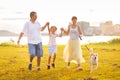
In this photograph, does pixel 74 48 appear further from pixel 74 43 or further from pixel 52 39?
pixel 52 39

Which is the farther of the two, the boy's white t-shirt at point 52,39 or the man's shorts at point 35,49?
the boy's white t-shirt at point 52,39

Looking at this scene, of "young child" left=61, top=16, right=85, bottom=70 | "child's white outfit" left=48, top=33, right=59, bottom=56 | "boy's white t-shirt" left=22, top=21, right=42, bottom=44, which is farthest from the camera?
"child's white outfit" left=48, top=33, right=59, bottom=56

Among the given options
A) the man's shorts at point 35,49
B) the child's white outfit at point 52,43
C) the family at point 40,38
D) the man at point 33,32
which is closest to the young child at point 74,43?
the family at point 40,38

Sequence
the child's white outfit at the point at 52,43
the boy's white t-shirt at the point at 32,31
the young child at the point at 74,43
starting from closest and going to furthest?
the boy's white t-shirt at the point at 32,31, the young child at the point at 74,43, the child's white outfit at the point at 52,43

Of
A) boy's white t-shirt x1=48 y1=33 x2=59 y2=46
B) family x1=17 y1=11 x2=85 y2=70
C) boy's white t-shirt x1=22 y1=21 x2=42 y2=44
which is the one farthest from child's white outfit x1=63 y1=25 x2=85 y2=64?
boy's white t-shirt x1=22 y1=21 x2=42 y2=44

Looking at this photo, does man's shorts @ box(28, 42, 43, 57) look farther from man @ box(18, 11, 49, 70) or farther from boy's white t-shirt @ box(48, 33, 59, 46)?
boy's white t-shirt @ box(48, 33, 59, 46)

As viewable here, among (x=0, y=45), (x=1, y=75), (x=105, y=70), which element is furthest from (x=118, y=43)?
(x=1, y=75)

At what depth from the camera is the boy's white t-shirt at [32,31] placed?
13688 mm

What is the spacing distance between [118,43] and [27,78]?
63.6 feet

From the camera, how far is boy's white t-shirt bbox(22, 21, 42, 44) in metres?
13.7

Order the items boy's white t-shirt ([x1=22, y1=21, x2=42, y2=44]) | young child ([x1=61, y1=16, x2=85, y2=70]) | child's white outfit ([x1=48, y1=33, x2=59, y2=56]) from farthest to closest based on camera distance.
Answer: child's white outfit ([x1=48, y1=33, x2=59, y2=56]) → young child ([x1=61, y1=16, x2=85, y2=70]) → boy's white t-shirt ([x1=22, y1=21, x2=42, y2=44])

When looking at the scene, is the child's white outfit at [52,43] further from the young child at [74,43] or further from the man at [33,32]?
the man at [33,32]

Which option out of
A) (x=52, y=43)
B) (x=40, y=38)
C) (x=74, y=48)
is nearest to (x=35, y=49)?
(x=40, y=38)

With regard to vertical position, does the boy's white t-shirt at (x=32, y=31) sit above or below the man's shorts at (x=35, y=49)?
above
